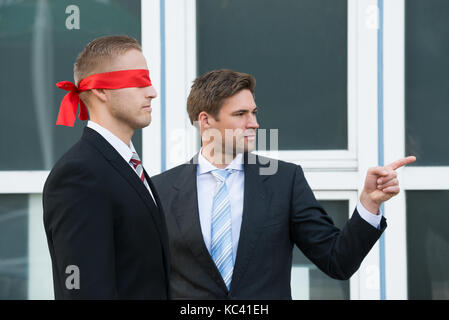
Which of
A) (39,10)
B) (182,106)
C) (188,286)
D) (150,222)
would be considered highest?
(39,10)

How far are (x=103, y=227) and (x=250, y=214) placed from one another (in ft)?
3.14

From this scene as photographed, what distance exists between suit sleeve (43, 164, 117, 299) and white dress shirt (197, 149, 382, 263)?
2.82ft

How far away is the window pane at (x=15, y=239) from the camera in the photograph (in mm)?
3768

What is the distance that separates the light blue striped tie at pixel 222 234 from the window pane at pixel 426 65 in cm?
152

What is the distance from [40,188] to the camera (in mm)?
3744

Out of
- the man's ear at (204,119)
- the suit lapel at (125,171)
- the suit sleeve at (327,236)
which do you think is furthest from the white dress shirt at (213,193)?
the suit lapel at (125,171)

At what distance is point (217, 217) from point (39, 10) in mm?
2129

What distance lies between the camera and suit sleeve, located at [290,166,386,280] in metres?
2.28

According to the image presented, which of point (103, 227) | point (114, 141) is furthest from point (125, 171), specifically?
point (103, 227)

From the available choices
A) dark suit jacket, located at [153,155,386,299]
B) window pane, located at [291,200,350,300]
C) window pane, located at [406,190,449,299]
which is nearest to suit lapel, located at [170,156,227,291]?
dark suit jacket, located at [153,155,386,299]

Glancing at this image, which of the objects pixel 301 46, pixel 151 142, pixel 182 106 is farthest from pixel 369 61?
pixel 151 142

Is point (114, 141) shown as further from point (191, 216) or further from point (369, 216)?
point (369, 216)

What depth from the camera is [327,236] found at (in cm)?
246
